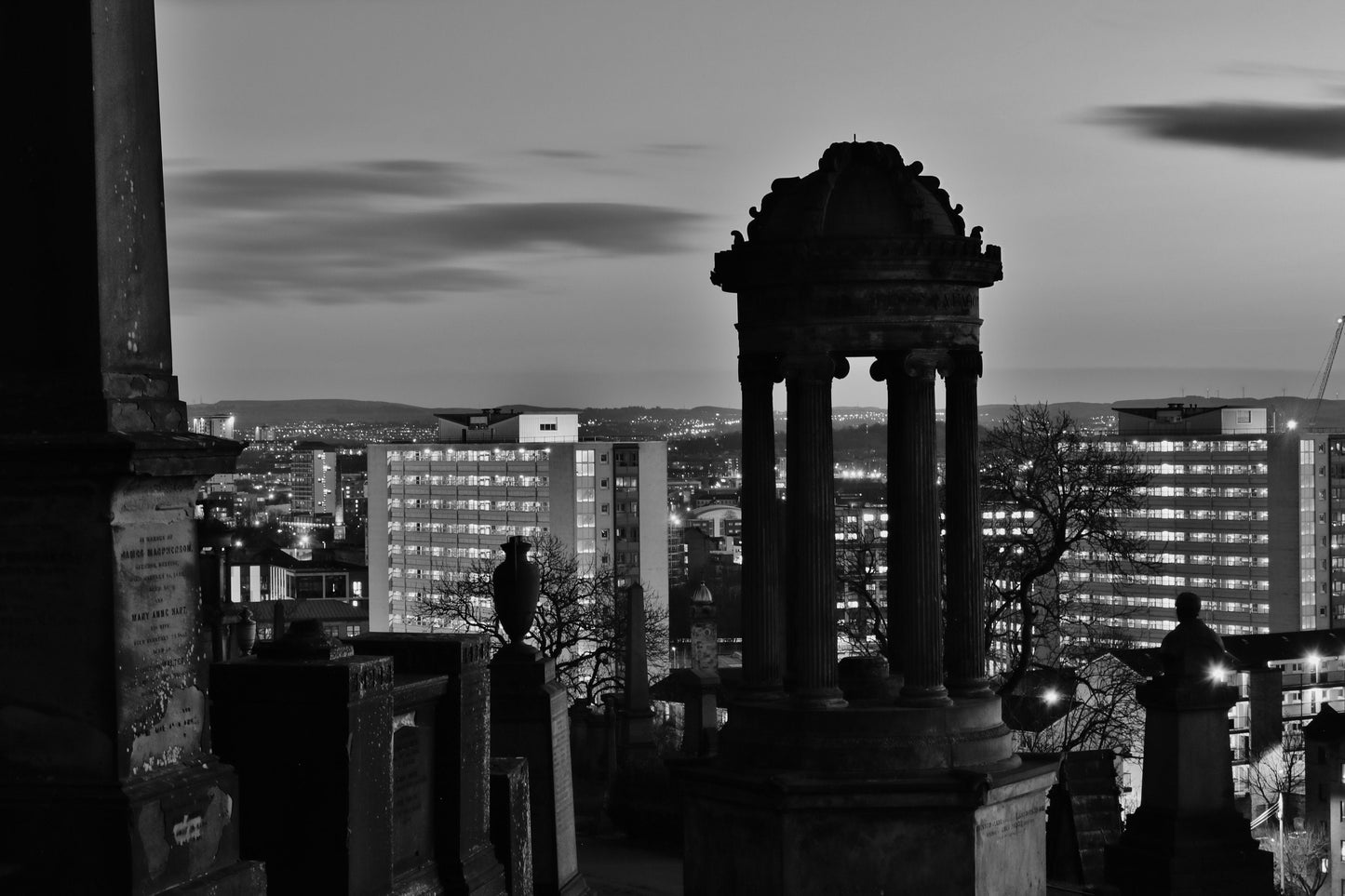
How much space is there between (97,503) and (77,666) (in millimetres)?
680

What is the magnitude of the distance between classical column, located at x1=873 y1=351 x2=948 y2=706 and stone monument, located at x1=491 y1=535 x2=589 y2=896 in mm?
2914

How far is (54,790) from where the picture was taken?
866cm

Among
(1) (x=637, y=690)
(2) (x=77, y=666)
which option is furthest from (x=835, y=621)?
(1) (x=637, y=690)

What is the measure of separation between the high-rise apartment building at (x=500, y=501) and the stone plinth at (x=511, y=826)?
12312cm

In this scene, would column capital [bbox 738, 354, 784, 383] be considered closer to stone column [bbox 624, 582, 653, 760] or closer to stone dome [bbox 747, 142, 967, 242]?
stone dome [bbox 747, 142, 967, 242]

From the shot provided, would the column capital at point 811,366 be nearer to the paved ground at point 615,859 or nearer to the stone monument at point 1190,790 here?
the stone monument at point 1190,790

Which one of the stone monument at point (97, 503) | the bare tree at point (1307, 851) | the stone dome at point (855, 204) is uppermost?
the stone dome at point (855, 204)

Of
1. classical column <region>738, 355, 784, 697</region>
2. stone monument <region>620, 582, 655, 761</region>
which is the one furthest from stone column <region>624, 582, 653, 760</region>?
classical column <region>738, 355, 784, 697</region>

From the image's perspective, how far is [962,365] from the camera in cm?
1772

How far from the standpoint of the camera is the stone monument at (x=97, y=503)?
28.4 feet

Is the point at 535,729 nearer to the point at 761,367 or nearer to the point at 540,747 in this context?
the point at 540,747

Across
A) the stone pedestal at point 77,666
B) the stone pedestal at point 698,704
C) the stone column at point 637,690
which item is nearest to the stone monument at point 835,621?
the stone pedestal at point 77,666

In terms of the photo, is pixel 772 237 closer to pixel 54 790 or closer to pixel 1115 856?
pixel 1115 856

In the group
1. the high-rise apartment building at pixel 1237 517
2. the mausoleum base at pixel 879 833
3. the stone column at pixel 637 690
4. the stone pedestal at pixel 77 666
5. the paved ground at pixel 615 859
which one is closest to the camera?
the stone pedestal at pixel 77 666
